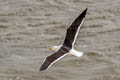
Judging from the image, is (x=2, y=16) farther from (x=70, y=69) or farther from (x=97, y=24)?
(x=70, y=69)

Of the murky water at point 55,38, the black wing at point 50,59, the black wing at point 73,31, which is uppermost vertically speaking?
the black wing at point 73,31

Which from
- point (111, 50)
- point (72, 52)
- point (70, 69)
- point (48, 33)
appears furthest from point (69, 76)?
point (48, 33)

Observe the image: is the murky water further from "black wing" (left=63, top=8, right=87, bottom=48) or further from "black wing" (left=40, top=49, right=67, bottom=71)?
"black wing" (left=40, top=49, right=67, bottom=71)

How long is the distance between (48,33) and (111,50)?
250 cm

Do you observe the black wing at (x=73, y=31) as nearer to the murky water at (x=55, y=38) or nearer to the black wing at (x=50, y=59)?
the black wing at (x=50, y=59)

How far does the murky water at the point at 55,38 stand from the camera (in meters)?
10.2

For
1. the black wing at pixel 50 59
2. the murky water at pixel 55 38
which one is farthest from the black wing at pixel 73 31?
the murky water at pixel 55 38

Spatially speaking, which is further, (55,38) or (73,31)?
(55,38)

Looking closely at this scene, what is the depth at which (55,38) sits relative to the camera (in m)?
12.3

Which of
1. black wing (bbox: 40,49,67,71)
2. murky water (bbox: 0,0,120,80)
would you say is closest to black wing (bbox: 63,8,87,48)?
black wing (bbox: 40,49,67,71)

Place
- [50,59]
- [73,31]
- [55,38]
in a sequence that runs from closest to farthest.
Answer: [50,59] < [73,31] < [55,38]

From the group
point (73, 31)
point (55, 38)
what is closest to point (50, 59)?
point (73, 31)

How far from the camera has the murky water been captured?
33.5 feet

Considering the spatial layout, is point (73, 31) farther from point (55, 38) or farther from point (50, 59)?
point (55, 38)
